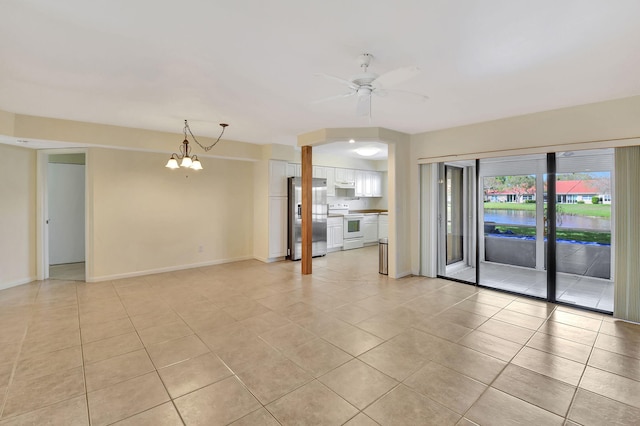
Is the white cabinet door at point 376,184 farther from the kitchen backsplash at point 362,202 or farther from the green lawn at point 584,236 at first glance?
the green lawn at point 584,236

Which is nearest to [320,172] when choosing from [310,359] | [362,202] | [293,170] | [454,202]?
[293,170]

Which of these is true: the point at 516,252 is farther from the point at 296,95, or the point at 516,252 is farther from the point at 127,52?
the point at 127,52

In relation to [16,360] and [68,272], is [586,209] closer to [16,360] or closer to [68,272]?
[16,360]

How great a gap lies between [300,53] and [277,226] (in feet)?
14.9

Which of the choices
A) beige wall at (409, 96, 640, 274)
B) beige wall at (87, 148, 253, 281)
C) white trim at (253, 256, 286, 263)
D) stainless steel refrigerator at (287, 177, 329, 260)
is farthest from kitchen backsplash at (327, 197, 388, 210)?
beige wall at (409, 96, 640, 274)

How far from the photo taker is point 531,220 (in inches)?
195

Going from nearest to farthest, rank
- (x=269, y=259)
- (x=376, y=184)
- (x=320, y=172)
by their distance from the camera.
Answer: (x=269, y=259)
(x=320, y=172)
(x=376, y=184)

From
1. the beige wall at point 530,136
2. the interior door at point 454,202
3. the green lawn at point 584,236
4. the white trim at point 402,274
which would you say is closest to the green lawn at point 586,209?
the green lawn at point 584,236

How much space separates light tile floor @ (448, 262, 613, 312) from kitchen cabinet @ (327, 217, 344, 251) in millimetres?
3166

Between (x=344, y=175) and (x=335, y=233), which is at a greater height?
(x=344, y=175)

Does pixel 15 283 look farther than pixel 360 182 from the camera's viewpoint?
No

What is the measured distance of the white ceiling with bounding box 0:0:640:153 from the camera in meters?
1.92

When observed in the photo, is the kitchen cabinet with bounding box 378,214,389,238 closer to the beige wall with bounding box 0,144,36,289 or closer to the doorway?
the doorway

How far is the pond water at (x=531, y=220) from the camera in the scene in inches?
163
